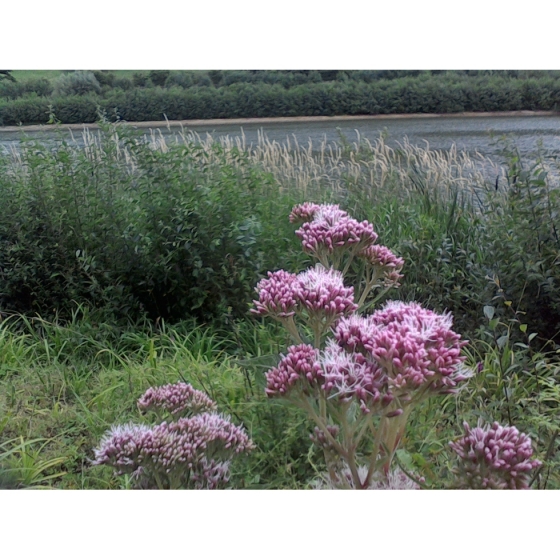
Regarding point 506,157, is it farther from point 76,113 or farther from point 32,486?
point 32,486

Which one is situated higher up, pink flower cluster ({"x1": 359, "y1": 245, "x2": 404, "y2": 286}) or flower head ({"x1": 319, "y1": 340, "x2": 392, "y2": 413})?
pink flower cluster ({"x1": 359, "y1": 245, "x2": 404, "y2": 286})

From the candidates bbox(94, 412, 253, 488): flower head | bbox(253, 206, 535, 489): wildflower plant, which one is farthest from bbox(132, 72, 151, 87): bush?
bbox(94, 412, 253, 488): flower head

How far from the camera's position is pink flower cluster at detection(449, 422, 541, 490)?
1299mm

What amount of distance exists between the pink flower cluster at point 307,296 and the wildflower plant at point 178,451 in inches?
14.3

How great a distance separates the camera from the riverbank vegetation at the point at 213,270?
5.39ft

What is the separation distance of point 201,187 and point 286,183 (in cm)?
29

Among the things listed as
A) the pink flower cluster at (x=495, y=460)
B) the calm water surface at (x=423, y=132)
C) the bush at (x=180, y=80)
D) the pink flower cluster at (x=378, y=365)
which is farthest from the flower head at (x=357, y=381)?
the bush at (x=180, y=80)

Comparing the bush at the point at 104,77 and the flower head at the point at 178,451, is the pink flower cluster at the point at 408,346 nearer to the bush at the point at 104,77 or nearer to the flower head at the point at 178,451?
the flower head at the point at 178,451

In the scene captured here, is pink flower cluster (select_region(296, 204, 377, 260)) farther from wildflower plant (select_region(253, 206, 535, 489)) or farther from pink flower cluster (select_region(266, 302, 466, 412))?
pink flower cluster (select_region(266, 302, 466, 412))

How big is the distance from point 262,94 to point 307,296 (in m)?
0.78

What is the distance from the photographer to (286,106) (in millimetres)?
1840

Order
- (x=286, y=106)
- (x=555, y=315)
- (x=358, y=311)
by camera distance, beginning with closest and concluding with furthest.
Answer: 1. (x=358, y=311)
2. (x=555, y=315)
3. (x=286, y=106)

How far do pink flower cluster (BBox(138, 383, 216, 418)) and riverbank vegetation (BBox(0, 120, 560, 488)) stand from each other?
0.04m
